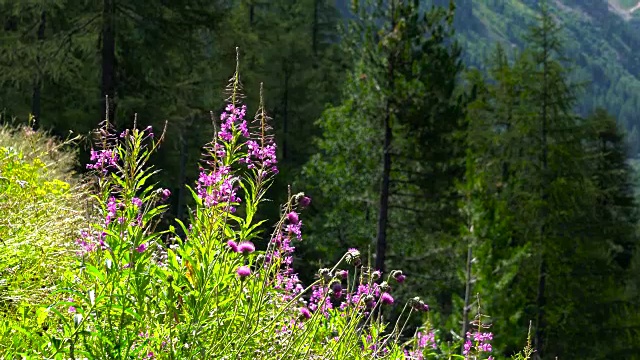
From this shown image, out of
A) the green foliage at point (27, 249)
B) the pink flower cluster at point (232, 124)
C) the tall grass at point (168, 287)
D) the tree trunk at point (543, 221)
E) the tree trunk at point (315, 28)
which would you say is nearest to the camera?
the tall grass at point (168, 287)

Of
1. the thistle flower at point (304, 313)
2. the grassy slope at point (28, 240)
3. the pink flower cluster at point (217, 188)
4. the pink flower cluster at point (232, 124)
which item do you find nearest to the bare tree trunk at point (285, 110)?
the grassy slope at point (28, 240)

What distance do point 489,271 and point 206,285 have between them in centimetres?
1396

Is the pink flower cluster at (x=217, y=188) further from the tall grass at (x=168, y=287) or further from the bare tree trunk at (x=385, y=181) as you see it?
the bare tree trunk at (x=385, y=181)

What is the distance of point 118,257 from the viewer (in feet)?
9.04

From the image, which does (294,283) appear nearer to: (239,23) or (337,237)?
(337,237)

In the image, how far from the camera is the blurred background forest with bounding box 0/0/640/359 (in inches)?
647

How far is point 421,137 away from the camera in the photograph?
18375 millimetres

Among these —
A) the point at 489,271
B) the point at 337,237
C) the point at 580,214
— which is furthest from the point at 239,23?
the point at 489,271

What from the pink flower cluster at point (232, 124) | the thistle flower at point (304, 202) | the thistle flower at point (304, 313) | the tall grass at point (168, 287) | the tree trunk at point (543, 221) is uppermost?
the pink flower cluster at point (232, 124)

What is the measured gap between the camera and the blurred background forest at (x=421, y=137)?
53.9 ft

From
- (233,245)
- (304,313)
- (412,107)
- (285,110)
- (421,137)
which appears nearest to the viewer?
(233,245)

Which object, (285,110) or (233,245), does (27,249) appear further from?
(285,110)

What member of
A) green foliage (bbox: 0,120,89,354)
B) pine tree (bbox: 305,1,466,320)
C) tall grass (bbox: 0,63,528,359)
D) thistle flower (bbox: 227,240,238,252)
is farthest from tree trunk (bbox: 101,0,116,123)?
thistle flower (bbox: 227,240,238,252)

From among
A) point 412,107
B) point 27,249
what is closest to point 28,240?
point 27,249
